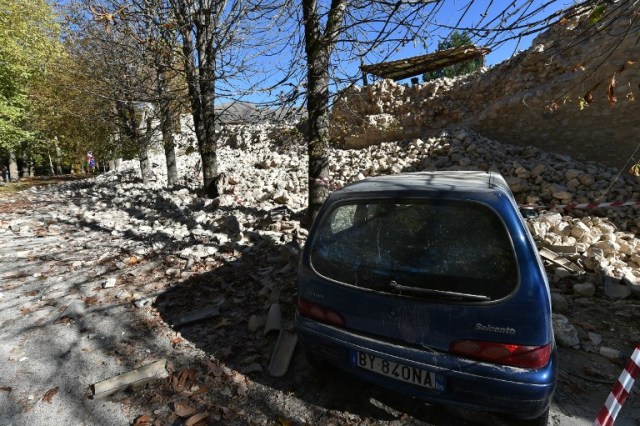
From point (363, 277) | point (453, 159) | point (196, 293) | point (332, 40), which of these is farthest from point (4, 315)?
point (453, 159)

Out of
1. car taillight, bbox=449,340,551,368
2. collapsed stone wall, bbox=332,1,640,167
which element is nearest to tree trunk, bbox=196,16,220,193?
collapsed stone wall, bbox=332,1,640,167

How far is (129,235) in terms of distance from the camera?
6293 millimetres

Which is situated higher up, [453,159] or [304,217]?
[453,159]

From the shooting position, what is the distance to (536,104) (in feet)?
32.6

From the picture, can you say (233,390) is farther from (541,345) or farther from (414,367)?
(541,345)

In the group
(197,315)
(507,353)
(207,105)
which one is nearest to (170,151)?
(207,105)

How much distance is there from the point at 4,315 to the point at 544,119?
40.7ft

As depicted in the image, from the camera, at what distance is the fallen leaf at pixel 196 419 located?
7.33ft

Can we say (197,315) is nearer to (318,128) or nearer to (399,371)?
(399,371)

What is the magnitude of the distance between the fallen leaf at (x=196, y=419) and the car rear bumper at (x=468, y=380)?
107cm

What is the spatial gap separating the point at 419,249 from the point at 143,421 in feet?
7.07

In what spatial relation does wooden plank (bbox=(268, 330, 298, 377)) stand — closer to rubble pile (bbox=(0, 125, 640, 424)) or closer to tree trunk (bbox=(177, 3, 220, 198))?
rubble pile (bbox=(0, 125, 640, 424))

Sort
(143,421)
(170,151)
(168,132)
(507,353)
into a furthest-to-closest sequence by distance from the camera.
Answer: (170,151) → (168,132) → (143,421) → (507,353)

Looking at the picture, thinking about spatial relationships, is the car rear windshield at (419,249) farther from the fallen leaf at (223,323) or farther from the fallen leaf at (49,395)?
the fallen leaf at (49,395)
